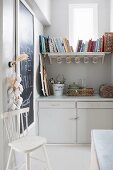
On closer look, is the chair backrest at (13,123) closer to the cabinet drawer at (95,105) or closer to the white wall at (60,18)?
the cabinet drawer at (95,105)

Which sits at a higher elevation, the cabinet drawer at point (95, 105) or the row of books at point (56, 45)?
the row of books at point (56, 45)

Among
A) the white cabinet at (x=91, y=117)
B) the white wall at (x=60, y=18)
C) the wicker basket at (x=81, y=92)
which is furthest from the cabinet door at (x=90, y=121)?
the white wall at (x=60, y=18)

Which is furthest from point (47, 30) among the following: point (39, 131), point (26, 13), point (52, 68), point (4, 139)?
point (4, 139)

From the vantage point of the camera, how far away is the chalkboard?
119 inches

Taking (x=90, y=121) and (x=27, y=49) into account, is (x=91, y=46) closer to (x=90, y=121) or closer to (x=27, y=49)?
(x=90, y=121)

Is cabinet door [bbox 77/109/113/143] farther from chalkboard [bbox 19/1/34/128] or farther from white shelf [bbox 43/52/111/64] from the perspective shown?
white shelf [bbox 43/52/111/64]

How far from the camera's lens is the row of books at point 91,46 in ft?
14.5

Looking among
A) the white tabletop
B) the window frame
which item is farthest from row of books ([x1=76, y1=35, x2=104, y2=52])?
the white tabletop

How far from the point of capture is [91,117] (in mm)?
4129

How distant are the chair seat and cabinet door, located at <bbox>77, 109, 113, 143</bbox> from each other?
1614 millimetres

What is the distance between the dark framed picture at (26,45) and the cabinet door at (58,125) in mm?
487

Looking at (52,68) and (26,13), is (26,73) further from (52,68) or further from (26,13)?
(52,68)

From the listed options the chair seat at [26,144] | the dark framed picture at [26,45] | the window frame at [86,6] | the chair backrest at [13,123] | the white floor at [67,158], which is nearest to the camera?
the chair seat at [26,144]

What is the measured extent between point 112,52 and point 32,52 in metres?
1.52
